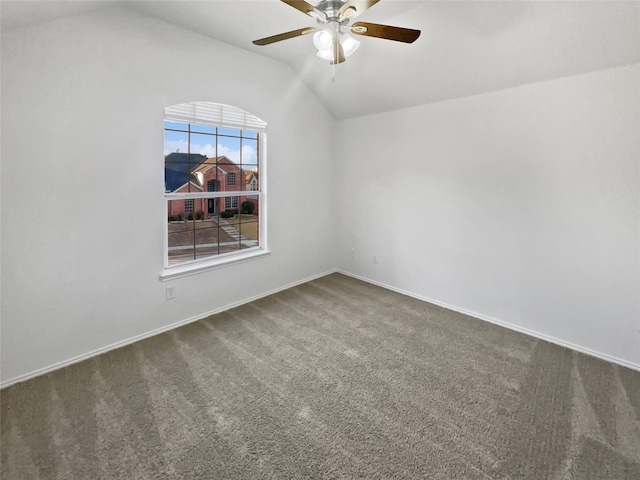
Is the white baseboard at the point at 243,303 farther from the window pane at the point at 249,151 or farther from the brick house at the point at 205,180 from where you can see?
the window pane at the point at 249,151

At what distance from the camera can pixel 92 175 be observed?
7.86ft

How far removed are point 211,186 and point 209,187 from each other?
29mm

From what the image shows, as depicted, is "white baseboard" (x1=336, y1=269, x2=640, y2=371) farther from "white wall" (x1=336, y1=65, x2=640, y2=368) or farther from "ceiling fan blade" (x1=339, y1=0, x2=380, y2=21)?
"ceiling fan blade" (x1=339, y1=0, x2=380, y2=21)

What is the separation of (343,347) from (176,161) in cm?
246

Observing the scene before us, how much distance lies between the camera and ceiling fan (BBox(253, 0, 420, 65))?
1707 millimetres

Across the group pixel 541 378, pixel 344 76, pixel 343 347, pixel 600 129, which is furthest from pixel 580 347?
pixel 344 76

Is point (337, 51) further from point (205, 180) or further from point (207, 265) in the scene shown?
point (207, 265)

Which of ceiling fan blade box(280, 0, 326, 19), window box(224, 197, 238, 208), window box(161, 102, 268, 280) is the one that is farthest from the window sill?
ceiling fan blade box(280, 0, 326, 19)

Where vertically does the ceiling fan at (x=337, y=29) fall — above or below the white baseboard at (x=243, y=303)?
above

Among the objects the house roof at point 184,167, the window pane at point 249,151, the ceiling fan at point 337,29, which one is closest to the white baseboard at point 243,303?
the house roof at point 184,167

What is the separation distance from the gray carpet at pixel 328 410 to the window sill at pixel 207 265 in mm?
562

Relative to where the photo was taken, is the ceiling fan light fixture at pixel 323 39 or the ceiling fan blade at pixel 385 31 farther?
the ceiling fan light fixture at pixel 323 39

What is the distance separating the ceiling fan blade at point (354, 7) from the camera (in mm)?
1630

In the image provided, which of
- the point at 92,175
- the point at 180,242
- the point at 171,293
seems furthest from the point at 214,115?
the point at 171,293
